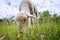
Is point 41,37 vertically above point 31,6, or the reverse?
point 31,6

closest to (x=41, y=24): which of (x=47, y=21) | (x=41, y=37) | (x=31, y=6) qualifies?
(x=47, y=21)

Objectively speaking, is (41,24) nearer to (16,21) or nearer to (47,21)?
(47,21)

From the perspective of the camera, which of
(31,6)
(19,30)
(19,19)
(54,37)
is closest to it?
(54,37)

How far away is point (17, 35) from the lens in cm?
444

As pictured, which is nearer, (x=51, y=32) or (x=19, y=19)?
(x=51, y=32)

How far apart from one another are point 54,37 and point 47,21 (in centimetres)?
108

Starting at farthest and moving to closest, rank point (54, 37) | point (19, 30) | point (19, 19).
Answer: point (19, 19)
point (19, 30)
point (54, 37)

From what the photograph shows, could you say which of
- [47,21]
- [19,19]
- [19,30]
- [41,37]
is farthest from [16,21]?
[41,37]

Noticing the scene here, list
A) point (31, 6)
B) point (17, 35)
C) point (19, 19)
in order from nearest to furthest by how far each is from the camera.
Answer: point (17, 35) < point (19, 19) < point (31, 6)

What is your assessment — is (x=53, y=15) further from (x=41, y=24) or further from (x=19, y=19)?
(x=19, y=19)

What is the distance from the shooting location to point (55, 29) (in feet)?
14.1

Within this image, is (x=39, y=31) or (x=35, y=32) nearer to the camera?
(x=35, y=32)

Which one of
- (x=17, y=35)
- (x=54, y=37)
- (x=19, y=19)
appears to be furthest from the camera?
(x=19, y=19)

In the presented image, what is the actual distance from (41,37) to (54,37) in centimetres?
34
